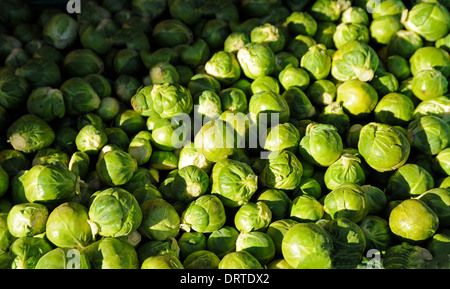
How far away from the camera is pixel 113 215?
3.16m

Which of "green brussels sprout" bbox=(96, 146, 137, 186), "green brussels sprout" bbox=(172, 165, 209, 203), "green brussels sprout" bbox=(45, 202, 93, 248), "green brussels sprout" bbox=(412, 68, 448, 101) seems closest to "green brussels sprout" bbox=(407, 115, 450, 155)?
"green brussels sprout" bbox=(412, 68, 448, 101)

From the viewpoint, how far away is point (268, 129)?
4.13 m

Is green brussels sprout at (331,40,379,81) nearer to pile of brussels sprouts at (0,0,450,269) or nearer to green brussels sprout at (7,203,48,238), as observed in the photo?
pile of brussels sprouts at (0,0,450,269)

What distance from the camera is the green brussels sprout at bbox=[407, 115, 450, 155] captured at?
402 centimetres

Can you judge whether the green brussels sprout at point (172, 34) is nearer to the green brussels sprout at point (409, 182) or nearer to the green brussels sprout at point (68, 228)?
the green brussels sprout at point (68, 228)

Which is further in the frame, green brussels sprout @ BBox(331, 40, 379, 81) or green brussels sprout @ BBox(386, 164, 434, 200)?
green brussels sprout @ BBox(331, 40, 379, 81)

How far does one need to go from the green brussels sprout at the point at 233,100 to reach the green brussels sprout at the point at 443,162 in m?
1.98

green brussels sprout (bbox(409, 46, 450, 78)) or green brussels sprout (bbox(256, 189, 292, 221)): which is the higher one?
green brussels sprout (bbox(409, 46, 450, 78))

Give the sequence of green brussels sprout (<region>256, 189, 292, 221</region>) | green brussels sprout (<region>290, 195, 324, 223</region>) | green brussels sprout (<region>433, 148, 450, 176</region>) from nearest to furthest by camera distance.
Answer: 1. green brussels sprout (<region>290, 195, 324, 223</region>)
2. green brussels sprout (<region>256, 189, 292, 221</region>)
3. green brussels sprout (<region>433, 148, 450, 176</region>)

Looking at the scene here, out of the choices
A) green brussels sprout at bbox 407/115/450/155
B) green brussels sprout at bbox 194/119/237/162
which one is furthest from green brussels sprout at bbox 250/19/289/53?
green brussels sprout at bbox 407/115/450/155

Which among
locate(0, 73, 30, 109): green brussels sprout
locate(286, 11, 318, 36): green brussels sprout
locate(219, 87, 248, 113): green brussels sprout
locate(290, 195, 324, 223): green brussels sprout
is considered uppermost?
locate(286, 11, 318, 36): green brussels sprout

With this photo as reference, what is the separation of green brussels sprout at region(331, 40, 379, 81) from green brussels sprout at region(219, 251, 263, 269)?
8.32ft

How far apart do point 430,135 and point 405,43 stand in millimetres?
1498

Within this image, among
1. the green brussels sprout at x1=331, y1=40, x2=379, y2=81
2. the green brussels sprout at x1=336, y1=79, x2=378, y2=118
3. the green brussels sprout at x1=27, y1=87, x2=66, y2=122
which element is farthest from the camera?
the green brussels sprout at x1=331, y1=40, x2=379, y2=81
